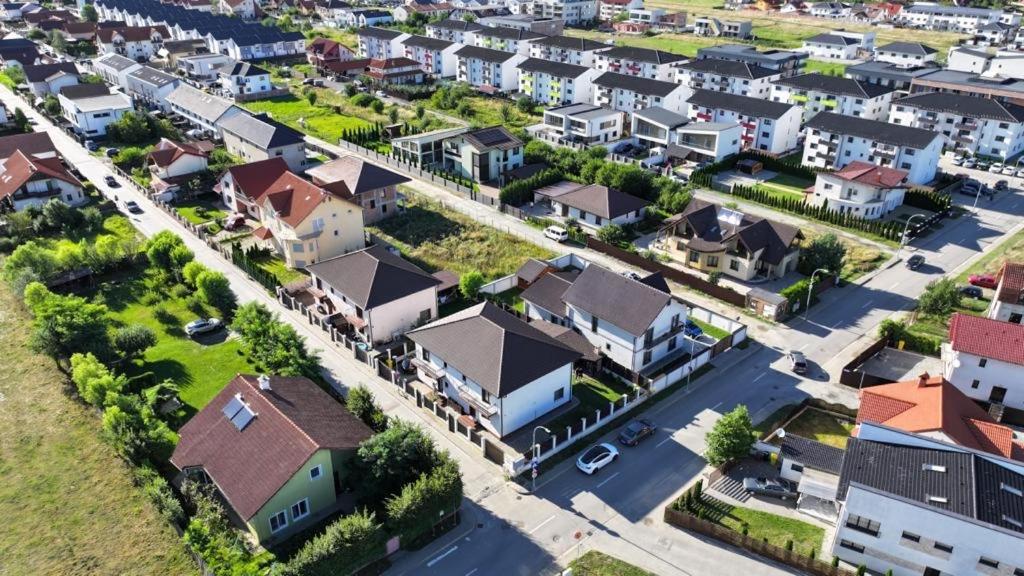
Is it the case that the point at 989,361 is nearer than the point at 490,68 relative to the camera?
Yes

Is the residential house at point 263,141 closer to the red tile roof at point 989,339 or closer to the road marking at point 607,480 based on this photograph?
the road marking at point 607,480

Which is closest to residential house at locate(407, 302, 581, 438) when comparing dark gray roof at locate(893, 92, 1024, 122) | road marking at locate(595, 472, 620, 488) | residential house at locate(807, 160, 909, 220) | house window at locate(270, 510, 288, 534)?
road marking at locate(595, 472, 620, 488)

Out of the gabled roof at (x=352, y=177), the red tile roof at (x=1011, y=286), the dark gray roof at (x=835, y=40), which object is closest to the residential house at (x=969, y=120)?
the red tile roof at (x=1011, y=286)

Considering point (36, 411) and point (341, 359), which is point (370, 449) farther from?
point (36, 411)

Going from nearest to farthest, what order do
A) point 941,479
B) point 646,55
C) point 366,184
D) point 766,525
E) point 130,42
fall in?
point 941,479 → point 766,525 → point 366,184 → point 646,55 → point 130,42

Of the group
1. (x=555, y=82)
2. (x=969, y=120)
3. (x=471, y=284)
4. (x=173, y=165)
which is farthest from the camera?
(x=555, y=82)

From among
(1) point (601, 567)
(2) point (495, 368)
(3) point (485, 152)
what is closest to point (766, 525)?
(1) point (601, 567)

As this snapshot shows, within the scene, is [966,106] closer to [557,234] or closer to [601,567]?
[557,234]
